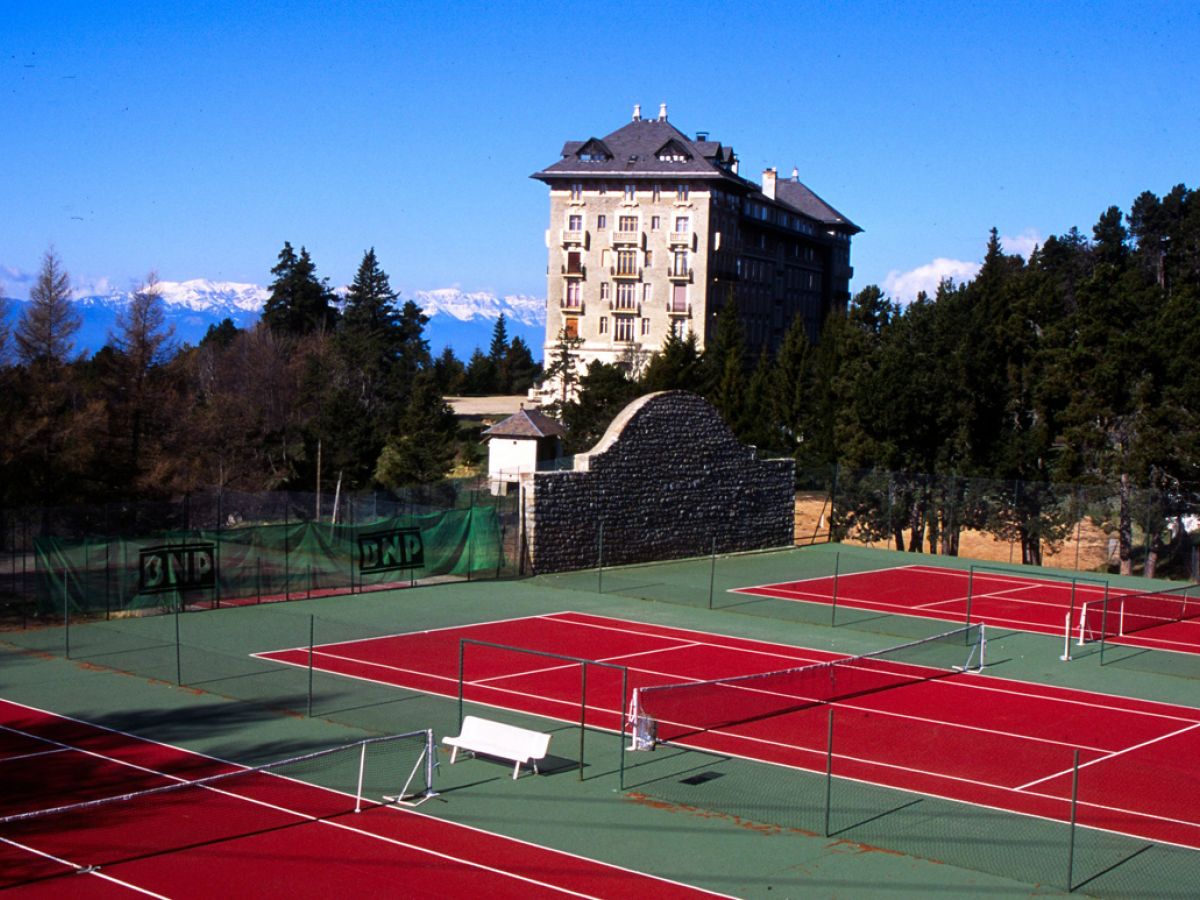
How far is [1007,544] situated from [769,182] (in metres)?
61.9

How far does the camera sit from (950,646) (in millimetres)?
27656

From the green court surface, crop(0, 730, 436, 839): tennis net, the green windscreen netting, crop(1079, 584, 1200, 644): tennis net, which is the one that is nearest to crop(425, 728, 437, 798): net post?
crop(0, 730, 436, 839): tennis net

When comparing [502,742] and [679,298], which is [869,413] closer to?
[502,742]

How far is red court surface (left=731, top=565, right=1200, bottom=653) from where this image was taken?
30961 mm

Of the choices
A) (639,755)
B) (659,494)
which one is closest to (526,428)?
(659,494)

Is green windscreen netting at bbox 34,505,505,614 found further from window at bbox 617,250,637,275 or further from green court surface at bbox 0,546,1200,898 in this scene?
window at bbox 617,250,637,275

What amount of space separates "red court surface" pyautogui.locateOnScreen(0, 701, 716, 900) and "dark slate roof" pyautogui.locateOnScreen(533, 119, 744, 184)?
78457mm

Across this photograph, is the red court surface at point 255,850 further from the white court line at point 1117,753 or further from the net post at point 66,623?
the net post at point 66,623

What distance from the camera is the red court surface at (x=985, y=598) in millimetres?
30961

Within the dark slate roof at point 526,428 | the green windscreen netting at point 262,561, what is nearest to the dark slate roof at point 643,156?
the dark slate roof at point 526,428

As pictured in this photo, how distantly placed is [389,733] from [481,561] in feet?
56.6

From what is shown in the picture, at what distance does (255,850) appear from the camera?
45.8 ft

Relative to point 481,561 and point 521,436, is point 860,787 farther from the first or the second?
point 521,436

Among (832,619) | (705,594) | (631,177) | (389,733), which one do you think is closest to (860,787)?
(389,733)
